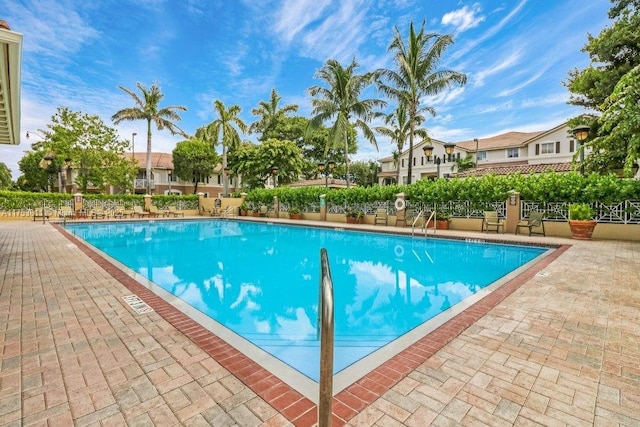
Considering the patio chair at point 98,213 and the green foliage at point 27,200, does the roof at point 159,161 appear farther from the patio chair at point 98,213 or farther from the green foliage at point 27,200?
A: the green foliage at point 27,200

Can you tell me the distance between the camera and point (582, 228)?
11055 millimetres

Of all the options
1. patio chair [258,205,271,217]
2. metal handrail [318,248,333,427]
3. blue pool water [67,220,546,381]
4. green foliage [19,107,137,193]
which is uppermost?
green foliage [19,107,137,193]

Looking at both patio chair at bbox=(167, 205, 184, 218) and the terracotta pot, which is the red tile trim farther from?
patio chair at bbox=(167, 205, 184, 218)

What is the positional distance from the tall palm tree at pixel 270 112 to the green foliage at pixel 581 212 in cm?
2525

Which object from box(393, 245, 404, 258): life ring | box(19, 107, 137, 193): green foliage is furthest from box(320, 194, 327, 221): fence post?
box(19, 107, 137, 193): green foliage

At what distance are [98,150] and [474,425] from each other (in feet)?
101

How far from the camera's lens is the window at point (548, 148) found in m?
30.3

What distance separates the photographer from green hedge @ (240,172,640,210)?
11391 millimetres

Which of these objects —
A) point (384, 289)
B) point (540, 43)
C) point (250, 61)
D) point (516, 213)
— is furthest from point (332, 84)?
point (384, 289)

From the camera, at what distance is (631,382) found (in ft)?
8.25

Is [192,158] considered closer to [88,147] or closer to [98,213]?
[88,147]

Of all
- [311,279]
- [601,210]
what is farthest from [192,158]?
[601,210]

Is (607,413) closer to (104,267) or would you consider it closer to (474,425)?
(474,425)

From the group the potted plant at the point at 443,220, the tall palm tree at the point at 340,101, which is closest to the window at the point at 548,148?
the tall palm tree at the point at 340,101
